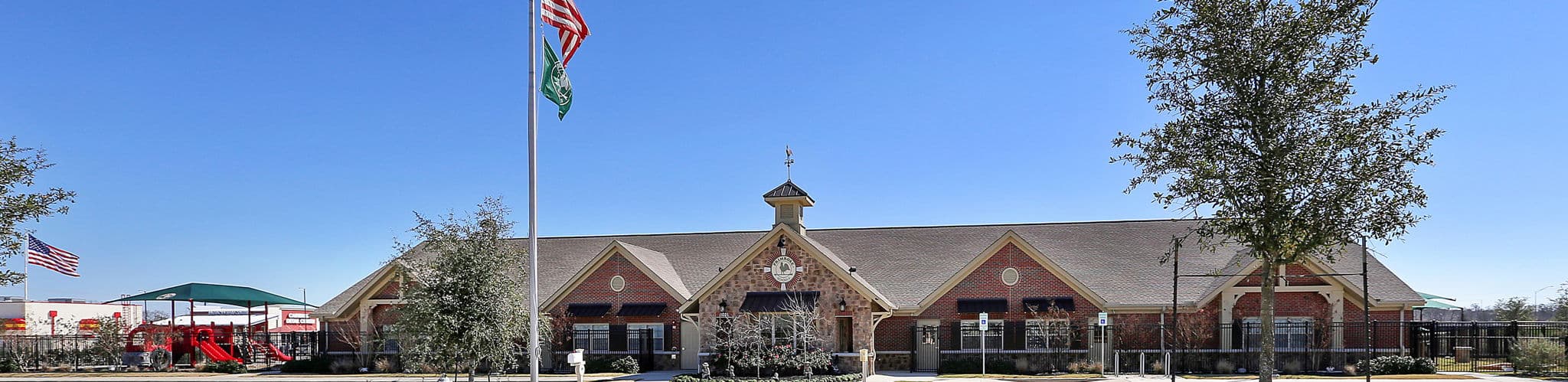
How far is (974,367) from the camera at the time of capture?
1334 inches

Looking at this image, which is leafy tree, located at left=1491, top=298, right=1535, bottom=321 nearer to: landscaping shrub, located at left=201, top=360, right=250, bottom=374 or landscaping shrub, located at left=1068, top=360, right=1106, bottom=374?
landscaping shrub, located at left=1068, top=360, right=1106, bottom=374

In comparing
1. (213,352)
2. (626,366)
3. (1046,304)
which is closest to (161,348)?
(213,352)

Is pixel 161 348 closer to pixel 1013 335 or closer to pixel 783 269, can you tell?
pixel 783 269

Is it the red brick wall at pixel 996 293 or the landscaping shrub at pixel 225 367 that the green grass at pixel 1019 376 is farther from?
the landscaping shrub at pixel 225 367

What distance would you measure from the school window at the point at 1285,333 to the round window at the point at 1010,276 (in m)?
6.74

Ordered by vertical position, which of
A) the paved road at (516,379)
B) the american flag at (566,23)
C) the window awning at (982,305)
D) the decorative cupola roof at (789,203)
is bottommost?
the paved road at (516,379)

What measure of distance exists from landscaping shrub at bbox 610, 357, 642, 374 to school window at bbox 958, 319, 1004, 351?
10.0m

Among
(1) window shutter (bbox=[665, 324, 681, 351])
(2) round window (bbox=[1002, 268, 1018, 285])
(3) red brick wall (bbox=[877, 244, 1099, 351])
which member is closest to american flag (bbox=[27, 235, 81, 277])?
(1) window shutter (bbox=[665, 324, 681, 351])

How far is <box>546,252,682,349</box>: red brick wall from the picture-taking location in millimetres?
36719

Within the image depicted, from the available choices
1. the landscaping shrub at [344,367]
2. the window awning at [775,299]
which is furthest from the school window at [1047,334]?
the landscaping shrub at [344,367]

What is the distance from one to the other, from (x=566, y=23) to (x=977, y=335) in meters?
20.0

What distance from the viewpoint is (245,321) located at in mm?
73312

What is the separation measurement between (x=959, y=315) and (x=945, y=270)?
344 cm

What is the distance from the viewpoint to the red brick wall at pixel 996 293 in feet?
114
